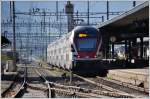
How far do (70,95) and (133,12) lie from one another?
13.2 m

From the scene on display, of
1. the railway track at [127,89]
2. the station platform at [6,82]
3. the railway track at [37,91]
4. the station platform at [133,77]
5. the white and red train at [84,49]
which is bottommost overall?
the station platform at [6,82]

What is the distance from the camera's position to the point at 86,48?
2483 centimetres

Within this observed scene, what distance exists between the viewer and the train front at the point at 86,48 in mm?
24734

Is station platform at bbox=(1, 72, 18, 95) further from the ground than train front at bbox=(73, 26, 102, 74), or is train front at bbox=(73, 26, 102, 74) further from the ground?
train front at bbox=(73, 26, 102, 74)

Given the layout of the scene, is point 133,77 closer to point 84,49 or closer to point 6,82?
point 84,49

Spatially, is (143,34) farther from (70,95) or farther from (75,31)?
(70,95)

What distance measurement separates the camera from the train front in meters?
24.7

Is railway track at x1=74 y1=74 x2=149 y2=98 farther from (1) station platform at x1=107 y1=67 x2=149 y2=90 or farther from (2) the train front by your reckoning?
(2) the train front

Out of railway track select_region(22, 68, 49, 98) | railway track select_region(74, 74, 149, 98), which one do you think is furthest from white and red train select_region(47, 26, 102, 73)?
railway track select_region(74, 74, 149, 98)

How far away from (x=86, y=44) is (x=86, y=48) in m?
0.26

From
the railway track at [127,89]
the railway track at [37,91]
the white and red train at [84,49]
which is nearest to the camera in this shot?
the railway track at [127,89]

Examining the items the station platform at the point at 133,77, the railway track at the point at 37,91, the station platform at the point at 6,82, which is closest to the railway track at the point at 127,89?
the station platform at the point at 133,77

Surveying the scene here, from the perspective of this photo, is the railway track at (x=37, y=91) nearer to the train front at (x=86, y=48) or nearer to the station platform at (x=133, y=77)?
the station platform at (x=133, y=77)

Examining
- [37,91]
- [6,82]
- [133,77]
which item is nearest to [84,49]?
[6,82]
